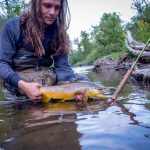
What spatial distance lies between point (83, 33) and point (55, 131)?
77.2 metres

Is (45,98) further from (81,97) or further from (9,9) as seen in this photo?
(9,9)

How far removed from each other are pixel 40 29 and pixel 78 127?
2.25 metres

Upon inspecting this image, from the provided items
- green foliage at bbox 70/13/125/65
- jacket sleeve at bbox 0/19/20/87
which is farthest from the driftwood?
green foliage at bbox 70/13/125/65

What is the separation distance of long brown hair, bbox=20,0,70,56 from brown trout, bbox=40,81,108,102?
737 millimetres

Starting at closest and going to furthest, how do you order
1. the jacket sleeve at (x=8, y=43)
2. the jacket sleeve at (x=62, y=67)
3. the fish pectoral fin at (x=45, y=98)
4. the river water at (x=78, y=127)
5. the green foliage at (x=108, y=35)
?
the river water at (x=78, y=127)
the fish pectoral fin at (x=45, y=98)
the jacket sleeve at (x=8, y=43)
the jacket sleeve at (x=62, y=67)
the green foliage at (x=108, y=35)

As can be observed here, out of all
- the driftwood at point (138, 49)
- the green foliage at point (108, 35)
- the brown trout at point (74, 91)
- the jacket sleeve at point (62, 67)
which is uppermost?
the green foliage at point (108, 35)

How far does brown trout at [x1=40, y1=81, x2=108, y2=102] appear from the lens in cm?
376

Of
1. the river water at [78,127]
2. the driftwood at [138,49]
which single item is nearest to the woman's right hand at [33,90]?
the river water at [78,127]

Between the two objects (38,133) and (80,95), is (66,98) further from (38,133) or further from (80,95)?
(38,133)

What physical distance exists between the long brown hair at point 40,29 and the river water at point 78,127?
114cm

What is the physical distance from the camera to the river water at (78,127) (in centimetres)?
186

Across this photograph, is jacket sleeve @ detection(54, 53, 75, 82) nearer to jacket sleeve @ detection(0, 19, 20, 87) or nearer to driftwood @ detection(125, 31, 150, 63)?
jacket sleeve @ detection(0, 19, 20, 87)

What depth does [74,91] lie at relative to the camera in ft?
12.5

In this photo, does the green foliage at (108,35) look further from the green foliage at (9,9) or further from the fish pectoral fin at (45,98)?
the fish pectoral fin at (45,98)
